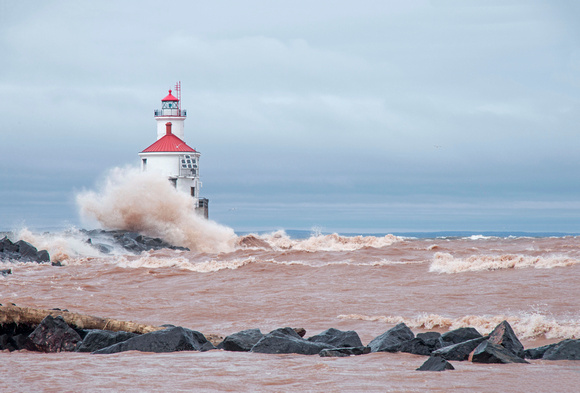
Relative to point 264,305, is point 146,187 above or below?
above

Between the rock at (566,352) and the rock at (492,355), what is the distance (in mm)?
357

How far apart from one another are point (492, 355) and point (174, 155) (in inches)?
1403

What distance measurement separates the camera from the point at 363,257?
60.1 feet

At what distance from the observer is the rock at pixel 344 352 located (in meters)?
5.21

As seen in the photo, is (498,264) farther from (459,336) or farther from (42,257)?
(42,257)

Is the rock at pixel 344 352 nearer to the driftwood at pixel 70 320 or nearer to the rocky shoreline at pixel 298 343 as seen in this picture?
the rocky shoreline at pixel 298 343

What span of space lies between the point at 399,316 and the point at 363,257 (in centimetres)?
1013

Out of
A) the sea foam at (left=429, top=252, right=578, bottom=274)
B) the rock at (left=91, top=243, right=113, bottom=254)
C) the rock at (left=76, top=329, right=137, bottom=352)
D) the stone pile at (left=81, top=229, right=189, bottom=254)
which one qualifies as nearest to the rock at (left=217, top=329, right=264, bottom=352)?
the rock at (left=76, top=329, right=137, bottom=352)

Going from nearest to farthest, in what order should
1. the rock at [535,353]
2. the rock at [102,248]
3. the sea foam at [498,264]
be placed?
the rock at [535,353]
the sea foam at [498,264]
the rock at [102,248]

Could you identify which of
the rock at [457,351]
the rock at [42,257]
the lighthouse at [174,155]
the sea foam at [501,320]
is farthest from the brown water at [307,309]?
the lighthouse at [174,155]

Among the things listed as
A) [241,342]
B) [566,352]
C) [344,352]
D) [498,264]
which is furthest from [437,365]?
[498,264]

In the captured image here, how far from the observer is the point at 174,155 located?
39.0 m

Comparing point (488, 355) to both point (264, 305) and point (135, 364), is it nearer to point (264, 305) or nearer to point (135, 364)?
point (135, 364)

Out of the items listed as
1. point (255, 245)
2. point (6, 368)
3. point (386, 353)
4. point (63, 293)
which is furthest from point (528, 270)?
point (255, 245)
